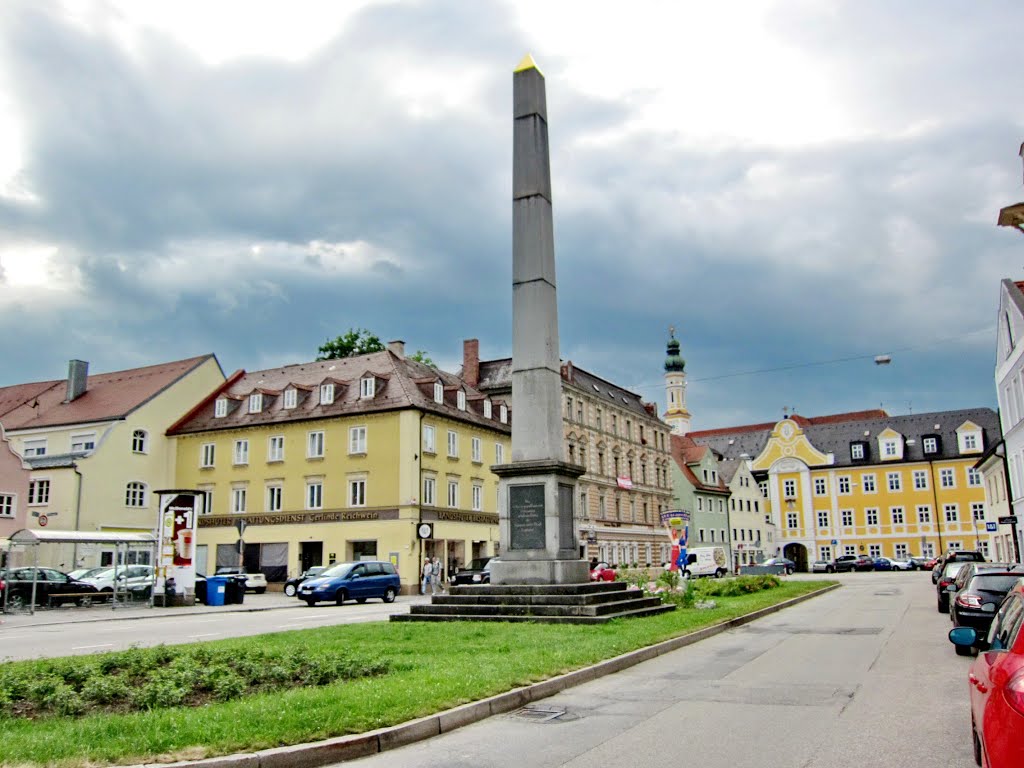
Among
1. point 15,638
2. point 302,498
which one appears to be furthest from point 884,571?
point 15,638

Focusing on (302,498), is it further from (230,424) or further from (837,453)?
(837,453)

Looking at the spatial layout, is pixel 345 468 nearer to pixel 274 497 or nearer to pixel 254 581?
pixel 274 497

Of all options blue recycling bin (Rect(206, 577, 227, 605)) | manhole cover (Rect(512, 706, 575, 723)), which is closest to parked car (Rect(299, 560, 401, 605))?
blue recycling bin (Rect(206, 577, 227, 605))

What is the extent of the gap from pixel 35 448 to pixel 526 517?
127ft

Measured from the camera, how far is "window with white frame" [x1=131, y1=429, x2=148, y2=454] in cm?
4666

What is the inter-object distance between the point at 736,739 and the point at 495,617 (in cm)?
1003

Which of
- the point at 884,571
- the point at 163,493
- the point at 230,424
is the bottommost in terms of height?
the point at 884,571


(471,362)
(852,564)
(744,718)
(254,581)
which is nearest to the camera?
(744,718)

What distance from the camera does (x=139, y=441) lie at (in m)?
47.1

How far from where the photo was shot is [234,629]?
1967 cm

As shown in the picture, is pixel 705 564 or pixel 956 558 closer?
pixel 956 558

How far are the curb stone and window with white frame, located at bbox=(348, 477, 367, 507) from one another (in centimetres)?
3276

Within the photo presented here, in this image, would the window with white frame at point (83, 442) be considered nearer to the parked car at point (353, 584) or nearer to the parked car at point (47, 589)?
the parked car at point (47, 589)

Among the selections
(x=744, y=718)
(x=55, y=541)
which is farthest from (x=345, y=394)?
(x=744, y=718)
